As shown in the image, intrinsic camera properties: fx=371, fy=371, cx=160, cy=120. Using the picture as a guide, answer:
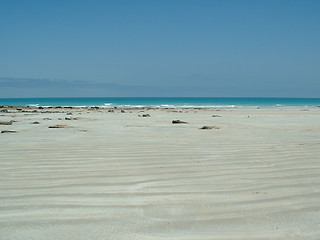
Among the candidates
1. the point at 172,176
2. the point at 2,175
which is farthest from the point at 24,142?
the point at 172,176

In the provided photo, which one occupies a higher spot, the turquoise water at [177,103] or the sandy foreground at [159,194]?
the turquoise water at [177,103]

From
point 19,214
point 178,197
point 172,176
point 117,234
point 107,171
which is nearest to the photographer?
point 117,234

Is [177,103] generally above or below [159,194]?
above

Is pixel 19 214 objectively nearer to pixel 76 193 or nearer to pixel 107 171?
pixel 76 193

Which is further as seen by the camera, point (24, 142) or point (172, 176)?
point (24, 142)

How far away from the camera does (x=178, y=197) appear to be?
2891mm

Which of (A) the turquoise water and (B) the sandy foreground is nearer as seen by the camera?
(B) the sandy foreground

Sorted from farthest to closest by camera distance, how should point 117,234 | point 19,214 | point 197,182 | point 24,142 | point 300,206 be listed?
1. point 24,142
2. point 197,182
3. point 300,206
4. point 19,214
5. point 117,234

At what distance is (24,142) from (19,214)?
12.1 feet

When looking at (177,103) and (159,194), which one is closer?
(159,194)

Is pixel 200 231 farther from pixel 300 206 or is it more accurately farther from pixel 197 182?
pixel 197 182

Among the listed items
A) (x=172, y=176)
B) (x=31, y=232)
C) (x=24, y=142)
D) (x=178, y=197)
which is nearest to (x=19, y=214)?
(x=31, y=232)

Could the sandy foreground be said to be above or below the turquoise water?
below

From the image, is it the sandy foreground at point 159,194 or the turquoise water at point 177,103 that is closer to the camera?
the sandy foreground at point 159,194
